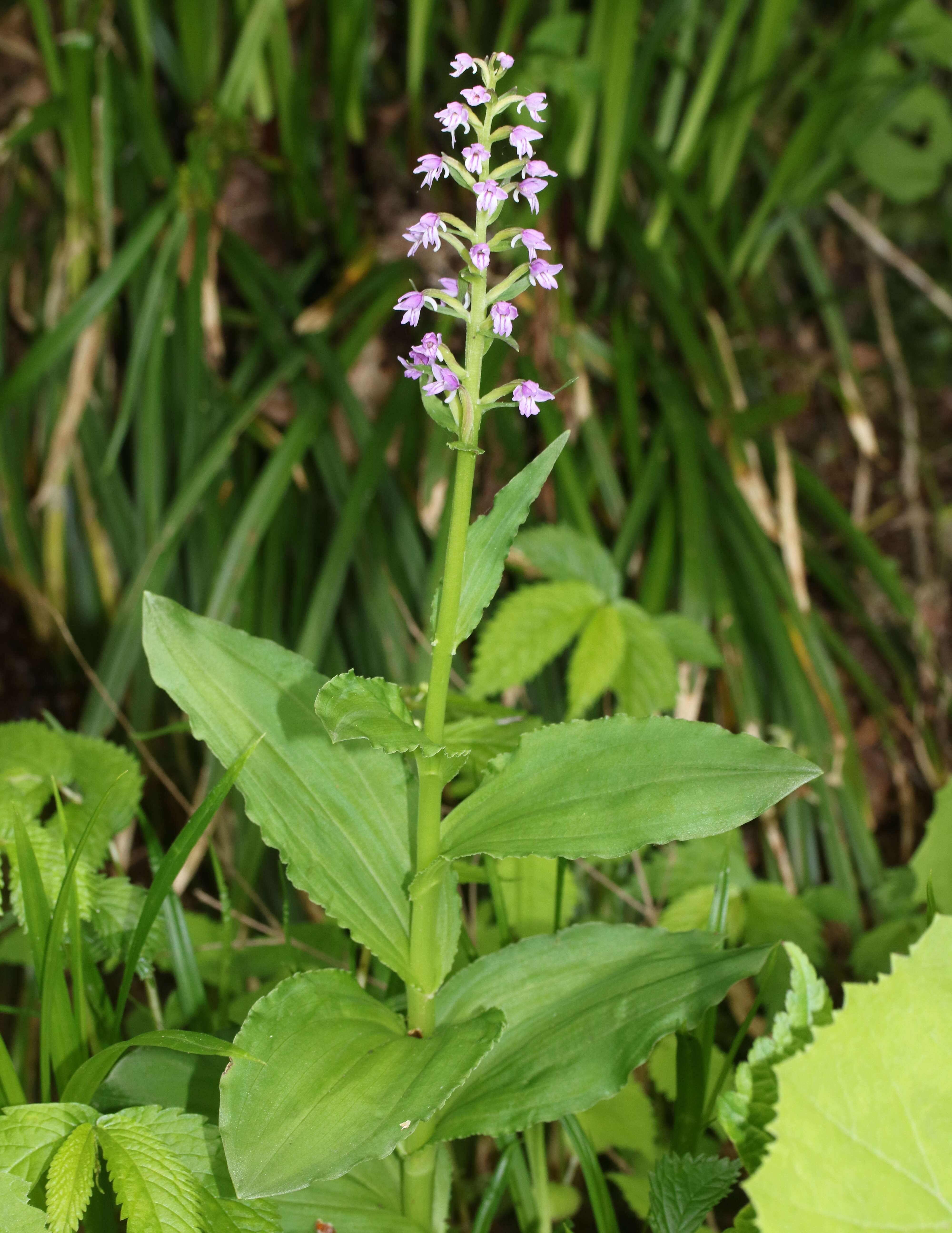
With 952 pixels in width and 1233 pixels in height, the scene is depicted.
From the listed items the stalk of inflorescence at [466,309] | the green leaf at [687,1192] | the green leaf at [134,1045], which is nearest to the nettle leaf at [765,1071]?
the green leaf at [687,1192]

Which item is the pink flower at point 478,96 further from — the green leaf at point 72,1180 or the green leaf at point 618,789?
the green leaf at point 72,1180

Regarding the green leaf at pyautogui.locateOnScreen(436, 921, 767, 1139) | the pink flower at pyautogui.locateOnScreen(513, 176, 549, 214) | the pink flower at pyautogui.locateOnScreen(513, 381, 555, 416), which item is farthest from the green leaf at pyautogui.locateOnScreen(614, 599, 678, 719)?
the pink flower at pyautogui.locateOnScreen(513, 176, 549, 214)

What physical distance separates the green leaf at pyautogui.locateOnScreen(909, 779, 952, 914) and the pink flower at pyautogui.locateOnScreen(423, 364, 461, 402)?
104 cm

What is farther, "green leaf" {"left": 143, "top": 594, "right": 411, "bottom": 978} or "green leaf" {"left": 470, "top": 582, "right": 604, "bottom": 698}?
"green leaf" {"left": 470, "top": 582, "right": 604, "bottom": 698}

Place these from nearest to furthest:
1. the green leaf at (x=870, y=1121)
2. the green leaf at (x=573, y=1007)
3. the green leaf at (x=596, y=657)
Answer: the green leaf at (x=870, y=1121), the green leaf at (x=573, y=1007), the green leaf at (x=596, y=657)

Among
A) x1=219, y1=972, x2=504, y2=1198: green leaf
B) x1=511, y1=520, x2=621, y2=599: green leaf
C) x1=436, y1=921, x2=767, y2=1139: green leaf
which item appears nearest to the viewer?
x1=219, y1=972, x2=504, y2=1198: green leaf

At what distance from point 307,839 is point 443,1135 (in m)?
0.35

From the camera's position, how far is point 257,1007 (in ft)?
3.29

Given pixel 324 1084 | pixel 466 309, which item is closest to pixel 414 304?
pixel 466 309

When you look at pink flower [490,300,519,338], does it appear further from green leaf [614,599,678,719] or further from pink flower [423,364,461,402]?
green leaf [614,599,678,719]

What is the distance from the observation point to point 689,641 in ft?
6.33

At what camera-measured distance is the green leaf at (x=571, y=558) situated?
189 centimetres

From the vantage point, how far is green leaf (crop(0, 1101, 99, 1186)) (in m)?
0.94

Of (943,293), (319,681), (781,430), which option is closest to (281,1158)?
(319,681)
